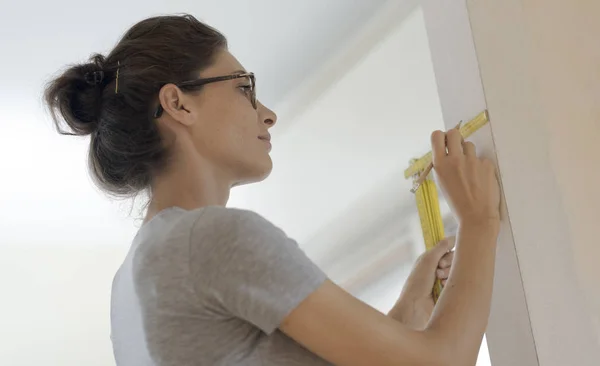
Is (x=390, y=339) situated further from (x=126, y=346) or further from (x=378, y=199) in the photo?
(x=378, y=199)

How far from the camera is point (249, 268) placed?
0.88 metres

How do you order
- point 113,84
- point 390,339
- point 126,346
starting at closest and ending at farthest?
point 390,339 < point 126,346 < point 113,84

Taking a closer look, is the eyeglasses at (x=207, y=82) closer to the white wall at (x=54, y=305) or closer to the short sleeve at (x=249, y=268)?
the short sleeve at (x=249, y=268)

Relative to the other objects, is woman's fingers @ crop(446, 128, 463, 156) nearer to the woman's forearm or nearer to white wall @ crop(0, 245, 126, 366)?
the woman's forearm

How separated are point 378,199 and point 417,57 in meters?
0.55

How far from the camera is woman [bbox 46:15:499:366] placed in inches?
34.2

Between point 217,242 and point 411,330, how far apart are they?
0.77ft

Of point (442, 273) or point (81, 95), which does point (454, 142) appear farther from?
point (81, 95)

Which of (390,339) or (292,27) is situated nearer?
(390,339)

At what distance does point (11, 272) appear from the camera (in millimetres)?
3268

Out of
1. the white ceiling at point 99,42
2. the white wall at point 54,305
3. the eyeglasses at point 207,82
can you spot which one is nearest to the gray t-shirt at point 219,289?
the eyeglasses at point 207,82

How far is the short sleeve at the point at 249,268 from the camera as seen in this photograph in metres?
0.86

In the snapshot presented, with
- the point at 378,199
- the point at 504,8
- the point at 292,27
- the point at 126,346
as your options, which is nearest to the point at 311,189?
the point at 378,199

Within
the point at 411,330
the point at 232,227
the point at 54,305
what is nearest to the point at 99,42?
the point at 232,227
